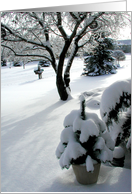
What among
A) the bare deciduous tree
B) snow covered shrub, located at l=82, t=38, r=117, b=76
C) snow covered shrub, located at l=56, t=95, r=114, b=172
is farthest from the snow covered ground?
snow covered shrub, located at l=82, t=38, r=117, b=76

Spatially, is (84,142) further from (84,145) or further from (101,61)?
(101,61)

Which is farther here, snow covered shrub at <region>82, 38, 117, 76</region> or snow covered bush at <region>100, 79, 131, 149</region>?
snow covered shrub at <region>82, 38, 117, 76</region>

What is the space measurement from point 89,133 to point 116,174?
0.81 meters

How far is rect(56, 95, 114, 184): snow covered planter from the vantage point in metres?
1.87

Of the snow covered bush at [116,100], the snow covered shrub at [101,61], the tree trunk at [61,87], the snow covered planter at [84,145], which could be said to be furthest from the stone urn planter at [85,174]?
the snow covered shrub at [101,61]

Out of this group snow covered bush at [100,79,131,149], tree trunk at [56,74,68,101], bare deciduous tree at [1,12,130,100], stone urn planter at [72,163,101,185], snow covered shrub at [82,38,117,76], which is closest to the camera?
snow covered bush at [100,79,131,149]

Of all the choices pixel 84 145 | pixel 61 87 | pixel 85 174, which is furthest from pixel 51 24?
pixel 85 174

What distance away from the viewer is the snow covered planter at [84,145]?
1873 millimetres

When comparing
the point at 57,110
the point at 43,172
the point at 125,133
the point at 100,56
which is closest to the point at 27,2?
the point at 125,133

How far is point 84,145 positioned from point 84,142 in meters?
0.11

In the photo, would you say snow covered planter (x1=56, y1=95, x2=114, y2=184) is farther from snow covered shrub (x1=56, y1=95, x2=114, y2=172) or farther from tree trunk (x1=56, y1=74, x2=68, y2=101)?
tree trunk (x1=56, y1=74, x2=68, y2=101)

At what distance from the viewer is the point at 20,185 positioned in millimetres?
2160

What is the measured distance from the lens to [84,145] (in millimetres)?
1986

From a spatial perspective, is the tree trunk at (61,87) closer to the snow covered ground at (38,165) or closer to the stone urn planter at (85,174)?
the snow covered ground at (38,165)
